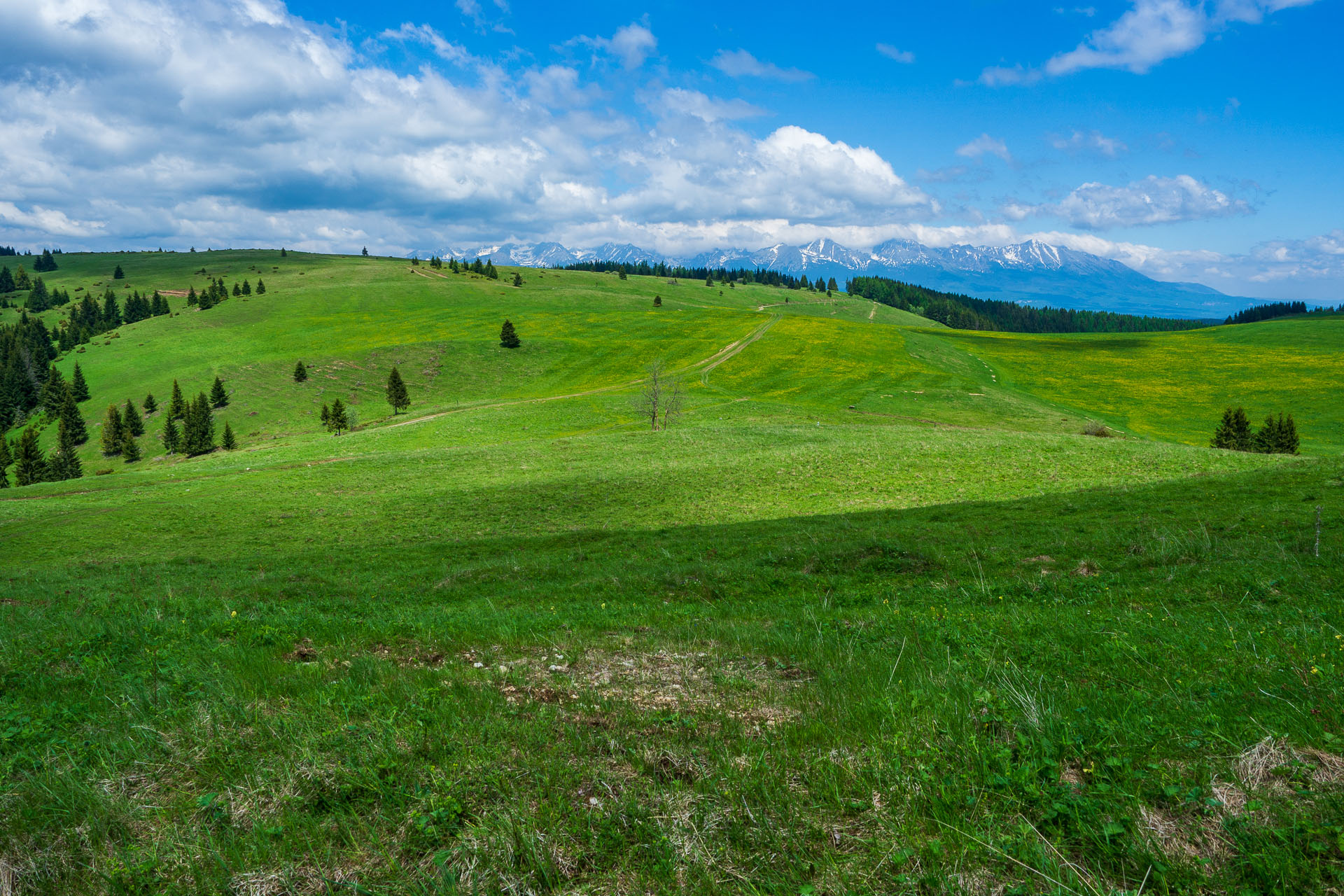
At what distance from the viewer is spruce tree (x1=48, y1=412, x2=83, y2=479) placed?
85.6m

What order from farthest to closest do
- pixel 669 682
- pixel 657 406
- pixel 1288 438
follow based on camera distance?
pixel 657 406
pixel 1288 438
pixel 669 682

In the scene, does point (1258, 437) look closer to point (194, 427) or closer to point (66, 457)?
point (194, 427)

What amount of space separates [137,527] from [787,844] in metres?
38.9

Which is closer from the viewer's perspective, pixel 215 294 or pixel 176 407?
pixel 176 407

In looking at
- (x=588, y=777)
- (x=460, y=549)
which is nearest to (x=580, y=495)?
(x=460, y=549)

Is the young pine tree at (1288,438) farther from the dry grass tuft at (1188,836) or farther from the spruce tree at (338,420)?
the spruce tree at (338,420)

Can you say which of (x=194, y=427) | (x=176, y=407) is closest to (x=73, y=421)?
(x=176, y=407)

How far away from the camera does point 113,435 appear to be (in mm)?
92750

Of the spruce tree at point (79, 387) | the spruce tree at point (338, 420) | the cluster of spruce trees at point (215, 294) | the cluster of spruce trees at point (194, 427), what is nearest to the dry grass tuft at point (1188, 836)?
the spruce tree at point (338, 420)

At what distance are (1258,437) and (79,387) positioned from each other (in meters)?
170

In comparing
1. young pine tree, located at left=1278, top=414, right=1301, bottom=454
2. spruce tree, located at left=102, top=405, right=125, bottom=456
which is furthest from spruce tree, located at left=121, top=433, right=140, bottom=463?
young pine tree, located at left=1278, top=414, right=1301, bottom=454

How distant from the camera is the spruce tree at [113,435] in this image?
92438 mm

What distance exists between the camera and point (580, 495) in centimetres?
3434

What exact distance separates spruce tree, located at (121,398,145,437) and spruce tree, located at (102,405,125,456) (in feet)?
2.12
